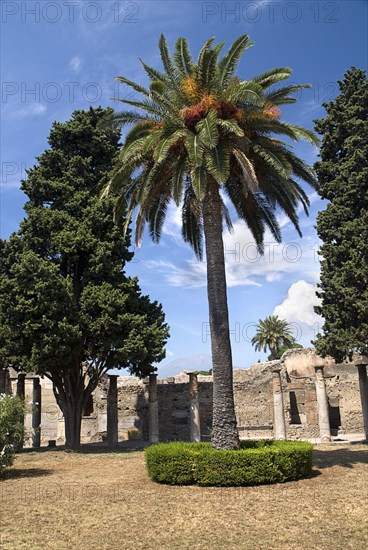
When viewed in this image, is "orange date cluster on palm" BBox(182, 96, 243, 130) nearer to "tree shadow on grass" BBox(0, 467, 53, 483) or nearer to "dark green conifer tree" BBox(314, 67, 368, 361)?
"dark green conifer tree" BBox(314, 67, 368, 361)

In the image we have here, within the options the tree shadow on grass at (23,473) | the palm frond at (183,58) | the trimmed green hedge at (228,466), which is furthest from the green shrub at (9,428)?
the palm frond at (183,58)

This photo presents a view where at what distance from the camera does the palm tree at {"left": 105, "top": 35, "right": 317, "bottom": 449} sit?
13.6 meters

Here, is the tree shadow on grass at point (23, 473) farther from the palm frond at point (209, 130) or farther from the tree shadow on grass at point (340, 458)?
the palm frond at point (209, 130)

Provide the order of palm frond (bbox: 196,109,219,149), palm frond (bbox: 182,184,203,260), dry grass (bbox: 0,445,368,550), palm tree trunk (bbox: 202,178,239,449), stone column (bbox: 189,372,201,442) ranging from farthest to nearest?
stone column (bbox: 189,372,201,442), palm frond (bbox: 182,184,203,260), palm tree trunk (bbox: 202,178,239,449), palm frond (bbox: 196,109,219,149), dry grass (bbox: 0,445,368,550)

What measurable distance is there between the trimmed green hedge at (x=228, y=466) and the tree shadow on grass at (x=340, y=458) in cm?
258

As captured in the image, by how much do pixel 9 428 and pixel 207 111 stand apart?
1076 cm

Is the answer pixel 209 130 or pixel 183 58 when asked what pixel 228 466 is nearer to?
pixel 209 130

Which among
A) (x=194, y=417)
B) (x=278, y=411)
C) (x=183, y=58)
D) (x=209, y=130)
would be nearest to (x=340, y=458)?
(x=278, y=411)

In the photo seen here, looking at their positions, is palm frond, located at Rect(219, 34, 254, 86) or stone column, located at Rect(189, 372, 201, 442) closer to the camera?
palm frond, located at Rect(219, 34, 254, 86)

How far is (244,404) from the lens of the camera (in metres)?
32.5

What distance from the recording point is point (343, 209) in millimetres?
21969

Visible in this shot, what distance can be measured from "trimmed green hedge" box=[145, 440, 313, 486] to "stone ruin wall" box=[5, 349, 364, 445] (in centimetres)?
1816

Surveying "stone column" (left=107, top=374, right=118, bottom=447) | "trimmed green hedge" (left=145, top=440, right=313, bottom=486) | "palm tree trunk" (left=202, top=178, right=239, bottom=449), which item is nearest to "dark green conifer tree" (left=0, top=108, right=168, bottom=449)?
"stone column" (left=107, top=374, right=118, bottom=447)

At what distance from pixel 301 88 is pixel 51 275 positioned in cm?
1205
